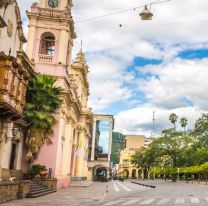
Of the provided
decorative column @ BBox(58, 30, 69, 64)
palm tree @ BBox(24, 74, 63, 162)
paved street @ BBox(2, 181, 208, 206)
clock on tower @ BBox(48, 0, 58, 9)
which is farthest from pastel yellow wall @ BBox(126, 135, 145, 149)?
palm tree @ BBox(24, 74, 63, 162)

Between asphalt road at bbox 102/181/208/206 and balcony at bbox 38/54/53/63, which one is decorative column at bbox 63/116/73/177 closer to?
balcony at bbox 38/54/53/63

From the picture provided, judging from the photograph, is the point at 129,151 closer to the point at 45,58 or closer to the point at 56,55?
the point at 56,55

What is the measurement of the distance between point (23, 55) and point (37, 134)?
6.19 metres

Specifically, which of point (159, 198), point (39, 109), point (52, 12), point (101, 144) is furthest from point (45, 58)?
point (101, 144)

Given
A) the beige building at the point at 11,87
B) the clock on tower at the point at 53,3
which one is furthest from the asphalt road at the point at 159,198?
the clock on tower at the point at 53,3

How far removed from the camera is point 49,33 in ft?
120

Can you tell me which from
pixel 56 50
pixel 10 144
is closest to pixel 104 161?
pixel 56 50

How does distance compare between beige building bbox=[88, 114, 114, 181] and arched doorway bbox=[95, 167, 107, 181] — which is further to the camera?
beige building bbox=[88, 114, 114, 181]

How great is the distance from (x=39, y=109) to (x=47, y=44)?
36.0 feet

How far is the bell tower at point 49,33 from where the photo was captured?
116ft

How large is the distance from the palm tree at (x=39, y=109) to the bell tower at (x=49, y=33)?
5.63 metres

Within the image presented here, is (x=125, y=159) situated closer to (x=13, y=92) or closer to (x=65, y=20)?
(x=65, y=20)

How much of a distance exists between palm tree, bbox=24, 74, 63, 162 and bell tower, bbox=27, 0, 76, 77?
18.5ft

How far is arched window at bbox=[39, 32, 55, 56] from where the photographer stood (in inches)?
1439
